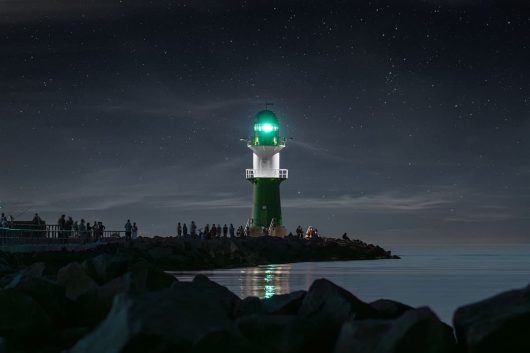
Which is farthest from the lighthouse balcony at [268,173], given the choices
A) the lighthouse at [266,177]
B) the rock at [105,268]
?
the rock at [105,268]

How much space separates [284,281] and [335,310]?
702 inches

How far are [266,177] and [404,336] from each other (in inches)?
1920

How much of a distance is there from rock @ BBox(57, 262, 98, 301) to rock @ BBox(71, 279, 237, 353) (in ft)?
15.3

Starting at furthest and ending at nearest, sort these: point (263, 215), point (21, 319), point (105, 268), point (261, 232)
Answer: point (261, 232) → point (263, 215) → point (105, 268) → point (21, 319)

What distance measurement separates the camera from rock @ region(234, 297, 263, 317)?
1027cm

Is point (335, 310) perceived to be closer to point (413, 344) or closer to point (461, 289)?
point (413, 344)

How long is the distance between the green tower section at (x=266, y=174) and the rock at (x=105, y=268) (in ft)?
137

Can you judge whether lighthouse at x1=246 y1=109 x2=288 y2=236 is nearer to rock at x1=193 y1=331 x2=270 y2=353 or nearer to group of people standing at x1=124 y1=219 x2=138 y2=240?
group of people standing at x1=124 y1=219 x2=138 y2=240

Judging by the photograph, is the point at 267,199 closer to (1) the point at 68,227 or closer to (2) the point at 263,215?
(2) the point at 263,215

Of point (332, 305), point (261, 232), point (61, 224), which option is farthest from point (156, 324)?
point (261, 232)

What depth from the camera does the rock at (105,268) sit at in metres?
13.9

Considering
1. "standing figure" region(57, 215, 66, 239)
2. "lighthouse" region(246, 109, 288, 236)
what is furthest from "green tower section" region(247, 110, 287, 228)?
"standing figure" region(57, 215, 66, 239)

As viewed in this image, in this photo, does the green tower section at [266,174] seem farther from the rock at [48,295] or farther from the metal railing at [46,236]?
the rock at [48,295]

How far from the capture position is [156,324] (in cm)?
739
